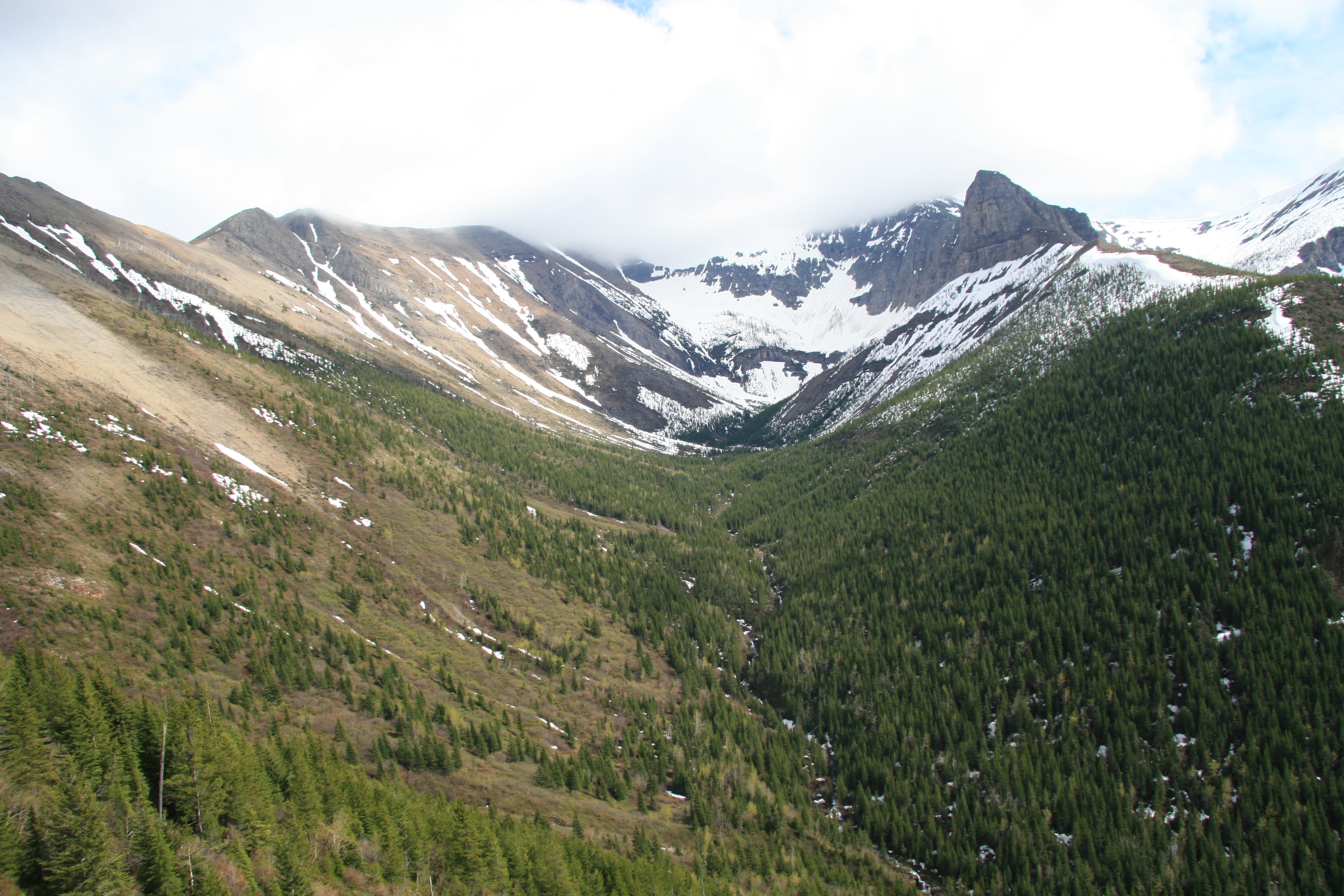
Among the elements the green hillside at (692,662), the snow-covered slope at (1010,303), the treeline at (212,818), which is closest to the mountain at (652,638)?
the treeline at (212,818)

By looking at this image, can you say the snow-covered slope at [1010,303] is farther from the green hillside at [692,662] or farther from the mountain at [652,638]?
the green hillside at [692,662]

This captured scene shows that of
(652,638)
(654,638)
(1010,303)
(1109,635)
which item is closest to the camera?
(1109,635)

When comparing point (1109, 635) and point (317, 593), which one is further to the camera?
point (1109, 635)

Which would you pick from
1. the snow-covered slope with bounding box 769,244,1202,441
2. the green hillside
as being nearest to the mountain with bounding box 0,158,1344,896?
the green hillside

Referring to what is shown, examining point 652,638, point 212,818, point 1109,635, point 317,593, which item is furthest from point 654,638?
point 212,818

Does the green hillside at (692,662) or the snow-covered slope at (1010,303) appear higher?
the snow-covered slope at (1010,303)

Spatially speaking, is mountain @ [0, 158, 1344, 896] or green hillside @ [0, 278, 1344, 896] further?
mountain @ [0, 158, 1344, 896]

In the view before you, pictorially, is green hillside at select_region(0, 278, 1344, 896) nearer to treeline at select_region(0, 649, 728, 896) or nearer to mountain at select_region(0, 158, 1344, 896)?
treeline at select_region(0, 649, 728, 896)

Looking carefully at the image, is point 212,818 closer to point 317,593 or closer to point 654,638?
point 317,593

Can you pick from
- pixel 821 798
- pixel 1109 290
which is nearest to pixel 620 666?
pixel 821 798

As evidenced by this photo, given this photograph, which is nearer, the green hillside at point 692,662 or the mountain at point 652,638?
the green hillside at point 692,662

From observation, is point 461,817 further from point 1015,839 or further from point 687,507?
point 687,507

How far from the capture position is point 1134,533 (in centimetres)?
6900

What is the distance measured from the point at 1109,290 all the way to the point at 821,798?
369ft
